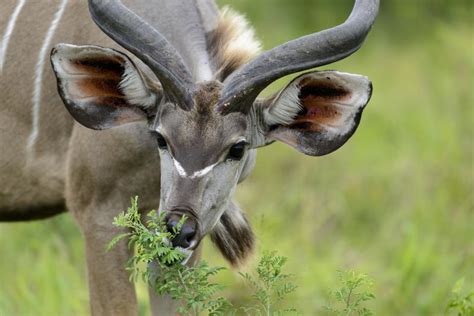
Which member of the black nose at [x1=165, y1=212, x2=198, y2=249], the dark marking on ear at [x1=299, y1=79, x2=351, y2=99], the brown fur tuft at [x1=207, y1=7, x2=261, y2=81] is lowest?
the black nose at [x1=165, y1=212, x2=198, y2=249]

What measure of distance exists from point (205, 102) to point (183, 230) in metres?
0.43

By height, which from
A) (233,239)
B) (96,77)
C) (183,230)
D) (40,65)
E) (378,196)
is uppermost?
(96,77)

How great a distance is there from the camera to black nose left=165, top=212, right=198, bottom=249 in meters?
3.85

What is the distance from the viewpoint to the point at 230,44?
4453mm

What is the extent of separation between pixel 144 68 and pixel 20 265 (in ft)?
5.71

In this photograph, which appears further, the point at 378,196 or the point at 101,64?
the point at 378,196

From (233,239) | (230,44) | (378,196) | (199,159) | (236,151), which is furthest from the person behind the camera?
(378,196)

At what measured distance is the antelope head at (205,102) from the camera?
3998 mm

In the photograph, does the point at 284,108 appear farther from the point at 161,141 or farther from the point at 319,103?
the point at 161,141

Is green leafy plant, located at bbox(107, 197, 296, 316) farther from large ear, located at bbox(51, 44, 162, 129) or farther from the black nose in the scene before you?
large ear, located at bbox(51, 44, 162, 129)

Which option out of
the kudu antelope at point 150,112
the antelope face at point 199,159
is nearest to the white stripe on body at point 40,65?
the kudu antelope at point 150,112

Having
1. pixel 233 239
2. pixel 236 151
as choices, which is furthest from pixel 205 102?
pixel 233 239

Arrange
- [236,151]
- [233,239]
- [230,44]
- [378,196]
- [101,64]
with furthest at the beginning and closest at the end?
[378,196] → [233,239] → [230,44] → [101,64] → [236,151]

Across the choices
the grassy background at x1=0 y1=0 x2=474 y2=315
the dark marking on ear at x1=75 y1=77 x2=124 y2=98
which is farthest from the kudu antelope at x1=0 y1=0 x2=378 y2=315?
the grassy background at x1=0 y1=0 x2=474 y2=315
